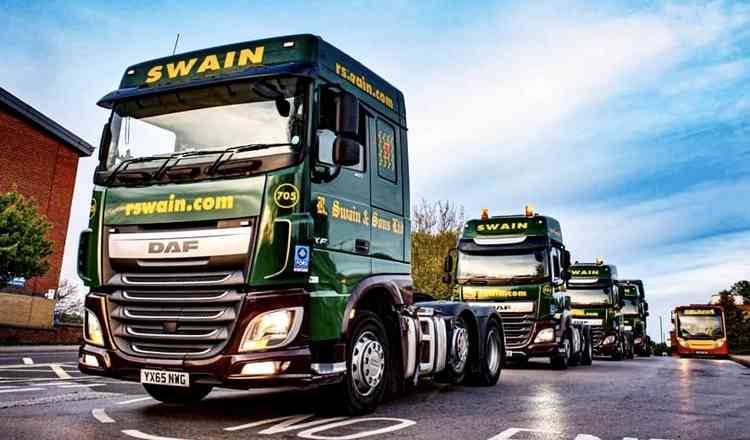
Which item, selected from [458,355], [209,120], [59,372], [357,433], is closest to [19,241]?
[59,372]

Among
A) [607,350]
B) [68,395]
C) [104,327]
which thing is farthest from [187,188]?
[607,350]

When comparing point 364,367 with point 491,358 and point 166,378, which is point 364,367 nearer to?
point 166,378

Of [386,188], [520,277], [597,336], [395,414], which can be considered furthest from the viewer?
[597,336]

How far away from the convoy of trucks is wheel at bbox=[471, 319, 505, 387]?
9.67 feet

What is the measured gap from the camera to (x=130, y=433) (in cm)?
537

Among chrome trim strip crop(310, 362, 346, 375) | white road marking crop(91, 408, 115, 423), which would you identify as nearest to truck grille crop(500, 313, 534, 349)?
chrome trim strip crop(310, 362, 346, 375)

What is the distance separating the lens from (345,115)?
598cm

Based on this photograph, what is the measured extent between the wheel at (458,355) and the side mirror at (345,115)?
4449mm

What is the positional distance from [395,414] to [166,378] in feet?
7.80

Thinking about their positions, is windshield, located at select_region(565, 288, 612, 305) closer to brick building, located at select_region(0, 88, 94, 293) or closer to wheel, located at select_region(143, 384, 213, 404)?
wheel, located at select_region(143, 384, 213, 404)

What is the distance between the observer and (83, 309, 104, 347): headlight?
241 inches

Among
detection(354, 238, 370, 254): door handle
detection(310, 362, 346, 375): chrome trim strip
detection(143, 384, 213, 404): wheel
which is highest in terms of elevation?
detection(354, 238, 370, 254): door handle

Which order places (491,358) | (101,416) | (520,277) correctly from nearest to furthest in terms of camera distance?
(101,416)
(491,358)
(520,277)

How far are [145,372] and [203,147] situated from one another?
2.05m
